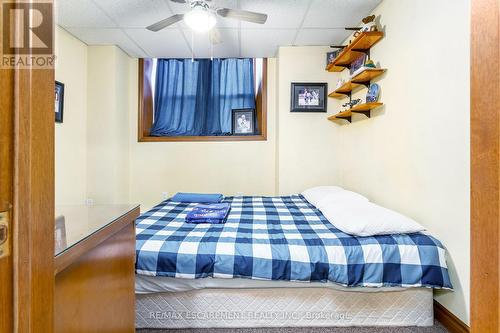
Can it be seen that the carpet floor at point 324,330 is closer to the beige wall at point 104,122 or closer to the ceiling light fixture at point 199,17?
the ceiling light fixture at point 199,17

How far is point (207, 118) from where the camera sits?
3.92 metres

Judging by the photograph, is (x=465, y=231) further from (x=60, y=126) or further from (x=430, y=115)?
(x=60, y=126)

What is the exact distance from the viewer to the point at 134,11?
265 centimetres

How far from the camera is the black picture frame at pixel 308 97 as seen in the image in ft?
11.6

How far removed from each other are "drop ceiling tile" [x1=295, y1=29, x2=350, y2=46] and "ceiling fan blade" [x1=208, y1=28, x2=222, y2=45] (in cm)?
92

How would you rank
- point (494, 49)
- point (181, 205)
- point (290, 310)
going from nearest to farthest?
point (494, 49), point (290, 310), point (181, 205)

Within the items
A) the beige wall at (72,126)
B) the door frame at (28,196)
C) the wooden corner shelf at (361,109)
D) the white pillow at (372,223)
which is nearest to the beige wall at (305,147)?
the wooden corner shelf at (361,109)

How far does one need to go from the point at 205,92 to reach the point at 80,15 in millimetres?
1628

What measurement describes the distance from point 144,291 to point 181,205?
1.16 metres

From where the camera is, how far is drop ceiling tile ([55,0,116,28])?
8.32 ft

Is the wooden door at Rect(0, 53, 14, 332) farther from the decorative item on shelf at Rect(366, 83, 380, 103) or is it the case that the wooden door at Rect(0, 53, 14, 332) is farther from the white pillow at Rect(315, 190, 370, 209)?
the decorative item on shelf at Rect(366, 83, 380, 103)

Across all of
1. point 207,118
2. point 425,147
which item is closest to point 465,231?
point 425,147

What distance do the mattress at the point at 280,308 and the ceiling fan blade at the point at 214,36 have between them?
2.61 metres

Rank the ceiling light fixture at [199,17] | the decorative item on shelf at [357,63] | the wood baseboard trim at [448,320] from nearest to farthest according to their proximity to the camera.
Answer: the wood baseboard trim at [448,320] → the ceiling light fixture at [199,17] → the decorative item on shelf at [357,63]
